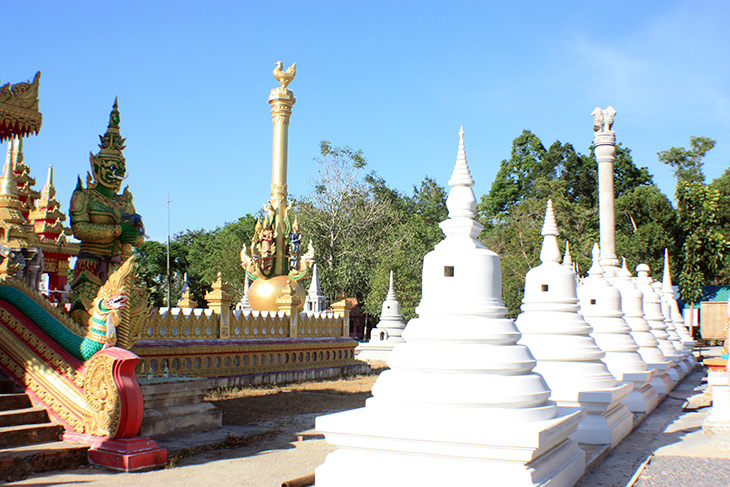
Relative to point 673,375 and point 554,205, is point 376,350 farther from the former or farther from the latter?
point 554,205

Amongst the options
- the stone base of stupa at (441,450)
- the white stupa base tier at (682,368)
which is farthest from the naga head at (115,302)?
the white stupa base tier at (682,368)

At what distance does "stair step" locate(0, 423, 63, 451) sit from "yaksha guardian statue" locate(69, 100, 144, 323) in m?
2.11

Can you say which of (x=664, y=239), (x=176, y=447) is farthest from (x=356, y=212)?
(x=176, y=447)

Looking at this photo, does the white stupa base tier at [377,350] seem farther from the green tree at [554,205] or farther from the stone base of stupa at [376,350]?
the green tree at [554,205]

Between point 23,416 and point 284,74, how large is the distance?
51.5ft

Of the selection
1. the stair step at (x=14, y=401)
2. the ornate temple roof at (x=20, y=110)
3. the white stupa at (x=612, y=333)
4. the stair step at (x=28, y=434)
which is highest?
the ornate temple roof at (x=20, y=110)

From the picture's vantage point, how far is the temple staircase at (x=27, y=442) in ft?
21.4

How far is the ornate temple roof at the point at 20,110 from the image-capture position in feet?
31.0

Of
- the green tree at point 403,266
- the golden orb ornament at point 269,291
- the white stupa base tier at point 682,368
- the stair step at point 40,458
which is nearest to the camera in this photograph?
the stair step at point 40,458

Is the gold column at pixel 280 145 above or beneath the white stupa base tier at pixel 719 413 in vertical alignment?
above

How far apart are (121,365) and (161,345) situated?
609cm

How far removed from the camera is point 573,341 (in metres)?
7.59

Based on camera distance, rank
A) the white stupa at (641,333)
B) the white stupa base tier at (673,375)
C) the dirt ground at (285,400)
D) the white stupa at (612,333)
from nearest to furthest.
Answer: the white stupa at (612,333)
the dirt ground at (285,400)
the white stupa at (641,333)
the white stupa base tier at (673,375)

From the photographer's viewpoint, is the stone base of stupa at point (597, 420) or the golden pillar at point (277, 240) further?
the golden pillar at point (277, 240)
